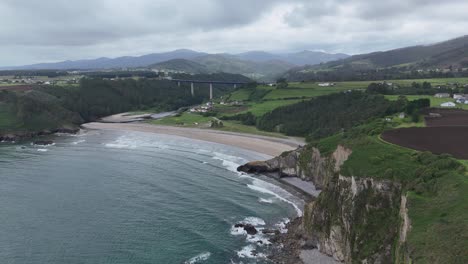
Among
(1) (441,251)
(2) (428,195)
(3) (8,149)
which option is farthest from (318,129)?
(3) (8,149)

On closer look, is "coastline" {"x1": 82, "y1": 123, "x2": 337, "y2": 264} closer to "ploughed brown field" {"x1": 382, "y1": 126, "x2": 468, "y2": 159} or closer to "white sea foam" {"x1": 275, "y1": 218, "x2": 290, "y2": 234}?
"white sea foam" {"x1": 275, "y1": 218, "x2": 290, "y2": 234}

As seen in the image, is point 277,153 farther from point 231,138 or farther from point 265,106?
point 265,106

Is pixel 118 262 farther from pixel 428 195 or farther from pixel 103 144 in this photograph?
pixel 103 144

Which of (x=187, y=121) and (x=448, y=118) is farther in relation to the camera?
(x=187, y=121)

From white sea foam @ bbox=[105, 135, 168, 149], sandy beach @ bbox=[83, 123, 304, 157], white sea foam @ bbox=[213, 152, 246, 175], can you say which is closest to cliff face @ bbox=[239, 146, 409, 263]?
white sea foam @ bbox=[213, 152, 246, 175]

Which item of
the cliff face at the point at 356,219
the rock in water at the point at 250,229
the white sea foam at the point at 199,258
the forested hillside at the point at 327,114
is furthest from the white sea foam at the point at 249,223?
the forested hillside at the point at 327,114

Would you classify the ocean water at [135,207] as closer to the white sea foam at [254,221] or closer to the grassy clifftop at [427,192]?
the white sea foam at [254,221]

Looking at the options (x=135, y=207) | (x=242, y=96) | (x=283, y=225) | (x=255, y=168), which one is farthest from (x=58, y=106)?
(x=283, y=225)
